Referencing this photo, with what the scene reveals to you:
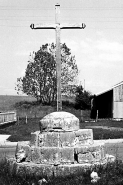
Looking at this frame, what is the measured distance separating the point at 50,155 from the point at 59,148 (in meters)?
0.24

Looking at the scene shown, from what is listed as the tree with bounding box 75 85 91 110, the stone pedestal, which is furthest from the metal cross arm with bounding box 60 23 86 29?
the tree with bounding box 75 85 91 110

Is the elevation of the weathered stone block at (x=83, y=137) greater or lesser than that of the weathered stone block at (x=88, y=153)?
greater

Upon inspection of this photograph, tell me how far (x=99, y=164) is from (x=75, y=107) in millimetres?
45286

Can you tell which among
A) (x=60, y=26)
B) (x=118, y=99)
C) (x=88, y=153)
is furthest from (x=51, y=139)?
(x=118, y=99)

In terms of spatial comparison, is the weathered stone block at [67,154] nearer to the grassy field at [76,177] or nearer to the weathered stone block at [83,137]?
the weathered stone block at [83,137]

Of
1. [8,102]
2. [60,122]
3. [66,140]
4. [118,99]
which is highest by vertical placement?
[8,102]

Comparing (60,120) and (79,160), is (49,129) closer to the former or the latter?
(60,120)

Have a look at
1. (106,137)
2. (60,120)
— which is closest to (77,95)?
(106,137)

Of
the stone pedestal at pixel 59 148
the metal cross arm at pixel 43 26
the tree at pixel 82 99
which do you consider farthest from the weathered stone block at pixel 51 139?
the tree at pixel 82 99

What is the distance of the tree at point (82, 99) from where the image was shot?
168ft

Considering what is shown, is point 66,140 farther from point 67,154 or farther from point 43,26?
point 43,26

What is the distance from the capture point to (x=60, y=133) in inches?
316

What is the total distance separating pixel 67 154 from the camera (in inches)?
305

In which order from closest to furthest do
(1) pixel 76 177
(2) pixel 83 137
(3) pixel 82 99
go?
(1) pixel 76 177, (2) pixel 83 137, (3) pixel 82 99
